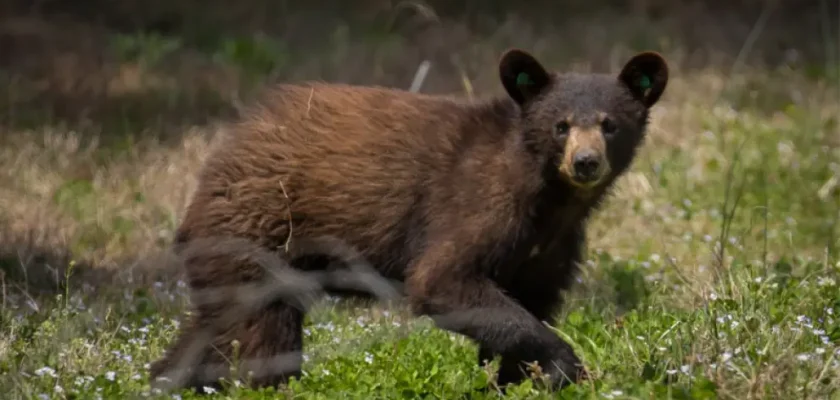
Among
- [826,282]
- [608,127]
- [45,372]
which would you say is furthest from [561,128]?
[45,372]

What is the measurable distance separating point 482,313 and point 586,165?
686 millimetres

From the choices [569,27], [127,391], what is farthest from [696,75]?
[127,391]

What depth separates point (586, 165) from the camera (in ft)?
17.3

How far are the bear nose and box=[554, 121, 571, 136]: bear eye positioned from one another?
0.18 metres

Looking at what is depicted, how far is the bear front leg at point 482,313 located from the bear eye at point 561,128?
0.57 meters

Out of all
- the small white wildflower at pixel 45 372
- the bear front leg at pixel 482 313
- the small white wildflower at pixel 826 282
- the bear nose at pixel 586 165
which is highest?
the bear nose at pixel 586 165

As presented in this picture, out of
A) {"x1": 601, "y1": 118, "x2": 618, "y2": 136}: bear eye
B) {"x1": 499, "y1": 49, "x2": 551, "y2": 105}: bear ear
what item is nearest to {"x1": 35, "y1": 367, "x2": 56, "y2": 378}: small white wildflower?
{"x1": 499, "y1": 49, "x2": 551, "y2": 105}: bear ear

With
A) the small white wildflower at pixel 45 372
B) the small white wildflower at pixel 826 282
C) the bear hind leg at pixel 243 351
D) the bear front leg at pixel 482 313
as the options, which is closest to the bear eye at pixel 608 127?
the bear front leg at pixel 482 313

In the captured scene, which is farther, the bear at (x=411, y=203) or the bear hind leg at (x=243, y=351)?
the bear hind leg at (x=243, y=351)

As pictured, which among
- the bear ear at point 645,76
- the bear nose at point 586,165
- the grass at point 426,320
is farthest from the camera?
the bear ear at point 645,76

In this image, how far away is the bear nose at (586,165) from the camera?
5.25 m

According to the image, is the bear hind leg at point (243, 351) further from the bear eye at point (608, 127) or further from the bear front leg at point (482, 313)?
the bear eye at point (608, 127)

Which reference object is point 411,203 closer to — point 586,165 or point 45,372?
point 586,165

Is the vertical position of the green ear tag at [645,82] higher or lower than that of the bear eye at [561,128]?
higher
